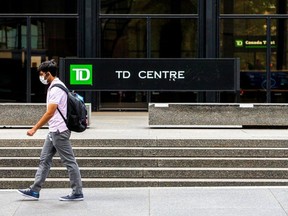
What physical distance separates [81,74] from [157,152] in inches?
147

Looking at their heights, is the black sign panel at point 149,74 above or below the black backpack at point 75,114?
above

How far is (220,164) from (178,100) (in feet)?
28.9

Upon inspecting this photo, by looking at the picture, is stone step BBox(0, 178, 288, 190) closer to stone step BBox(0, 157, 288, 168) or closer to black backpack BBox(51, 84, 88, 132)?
stone step BBox(0, 157, 288, 168)

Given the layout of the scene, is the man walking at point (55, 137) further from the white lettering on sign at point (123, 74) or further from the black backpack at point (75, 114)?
the white lettering on sign at point (123, 74)

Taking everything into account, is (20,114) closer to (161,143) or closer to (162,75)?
(162,75)

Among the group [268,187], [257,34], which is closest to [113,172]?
[268,187]

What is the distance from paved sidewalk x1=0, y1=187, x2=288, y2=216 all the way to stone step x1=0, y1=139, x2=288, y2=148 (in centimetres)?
132

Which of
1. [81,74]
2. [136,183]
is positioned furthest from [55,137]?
[81,74]

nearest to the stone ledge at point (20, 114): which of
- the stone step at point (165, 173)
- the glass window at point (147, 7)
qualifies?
the stone step at point (165, 173)

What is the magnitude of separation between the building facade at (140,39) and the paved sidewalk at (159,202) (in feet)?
32.2

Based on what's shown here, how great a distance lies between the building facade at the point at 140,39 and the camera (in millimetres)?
19234

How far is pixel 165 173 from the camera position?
1023cm

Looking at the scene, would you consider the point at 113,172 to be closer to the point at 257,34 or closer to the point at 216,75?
the point at 216,75

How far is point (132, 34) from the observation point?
19297 mm
